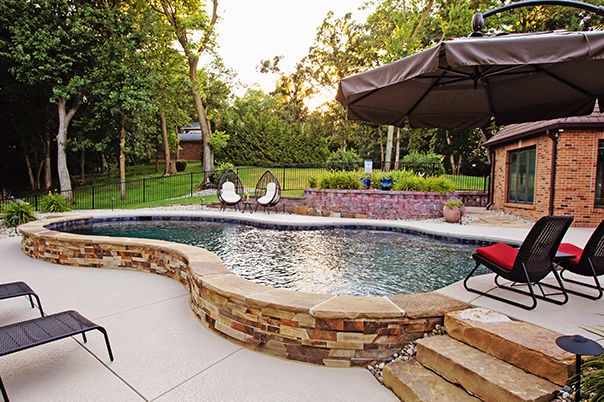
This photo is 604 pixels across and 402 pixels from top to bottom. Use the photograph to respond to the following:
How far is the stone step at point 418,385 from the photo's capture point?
1.79m

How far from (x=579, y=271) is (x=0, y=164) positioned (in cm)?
2440

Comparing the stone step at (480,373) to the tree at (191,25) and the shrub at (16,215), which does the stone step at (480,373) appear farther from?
the tree at (191,25)

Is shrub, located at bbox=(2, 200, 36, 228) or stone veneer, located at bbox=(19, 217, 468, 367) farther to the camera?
shrub, located at bbox=(2, 200, 36, 228)

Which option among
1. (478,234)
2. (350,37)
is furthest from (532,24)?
(478,234)

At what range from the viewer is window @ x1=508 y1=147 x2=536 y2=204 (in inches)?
367

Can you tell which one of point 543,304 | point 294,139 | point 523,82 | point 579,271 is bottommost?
point 543,304

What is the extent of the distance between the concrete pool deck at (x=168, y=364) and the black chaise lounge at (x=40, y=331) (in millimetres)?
226

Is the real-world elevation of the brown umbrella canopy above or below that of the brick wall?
above

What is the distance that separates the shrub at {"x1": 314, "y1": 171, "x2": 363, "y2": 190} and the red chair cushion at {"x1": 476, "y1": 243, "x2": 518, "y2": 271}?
7.00 m

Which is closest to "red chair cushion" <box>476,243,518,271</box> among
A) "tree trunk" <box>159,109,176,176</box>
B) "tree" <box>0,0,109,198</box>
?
"tree" <box>0,0,109,198</box>

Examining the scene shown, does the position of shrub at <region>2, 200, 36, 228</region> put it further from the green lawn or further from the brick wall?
the brick wall

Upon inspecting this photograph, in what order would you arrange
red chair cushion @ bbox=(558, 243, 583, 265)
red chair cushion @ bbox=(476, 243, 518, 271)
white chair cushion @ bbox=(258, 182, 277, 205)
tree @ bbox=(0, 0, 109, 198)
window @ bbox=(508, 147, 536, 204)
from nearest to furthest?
red chair cushion @ bbox=(476, 243, 518, 271) < red chair cushion @ bbox=(558, 243, 583, 265) < window @ bbox=(508, 147, 536, 204) < white chair cushion @ bbox=(258, 182, 277, 205) < tree @ bbox=(0, 0, 109, 198)

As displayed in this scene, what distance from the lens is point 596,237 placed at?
8.96 ft

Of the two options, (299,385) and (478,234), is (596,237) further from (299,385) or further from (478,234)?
(478,234)
